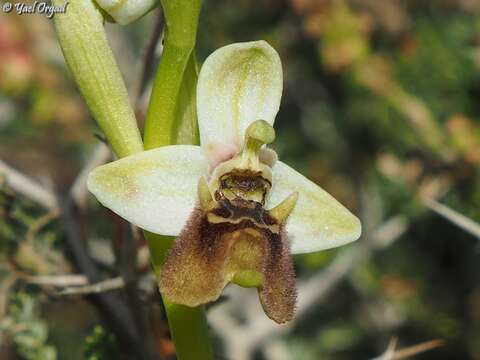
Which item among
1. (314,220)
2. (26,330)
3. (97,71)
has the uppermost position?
(97,71)

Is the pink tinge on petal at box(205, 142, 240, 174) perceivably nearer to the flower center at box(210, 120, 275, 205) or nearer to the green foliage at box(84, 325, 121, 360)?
the flower center at box(210, 120, 275, 205)

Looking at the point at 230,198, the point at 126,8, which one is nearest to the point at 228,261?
the point at 230,198

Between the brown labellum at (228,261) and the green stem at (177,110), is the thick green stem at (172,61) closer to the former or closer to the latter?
the green stem at (177,110)

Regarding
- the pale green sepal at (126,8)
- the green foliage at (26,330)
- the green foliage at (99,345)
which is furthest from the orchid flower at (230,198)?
the green foliage at (26,330)

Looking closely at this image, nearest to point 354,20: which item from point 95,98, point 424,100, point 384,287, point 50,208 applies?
point 424,100

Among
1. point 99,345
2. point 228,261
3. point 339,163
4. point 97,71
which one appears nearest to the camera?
point 228,261

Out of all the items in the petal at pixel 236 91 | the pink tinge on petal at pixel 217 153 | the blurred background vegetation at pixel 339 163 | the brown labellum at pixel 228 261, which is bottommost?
the blurred background vegetation at pixel 339 163

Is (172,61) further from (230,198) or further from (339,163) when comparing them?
(339,163)

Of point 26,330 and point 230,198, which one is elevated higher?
point 230,198
